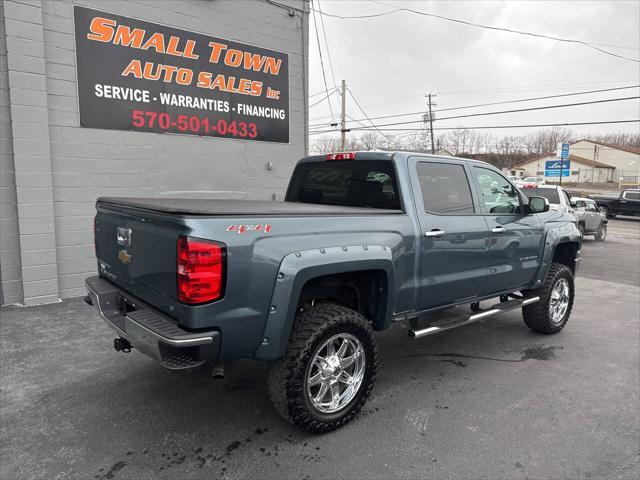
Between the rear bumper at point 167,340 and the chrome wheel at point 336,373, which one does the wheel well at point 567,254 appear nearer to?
the chrome wheel at point 336,373

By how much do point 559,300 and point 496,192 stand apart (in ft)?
5.81

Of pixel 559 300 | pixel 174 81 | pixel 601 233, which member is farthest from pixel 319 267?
pixel 601 233

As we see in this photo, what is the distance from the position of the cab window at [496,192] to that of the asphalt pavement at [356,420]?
1.52 meters

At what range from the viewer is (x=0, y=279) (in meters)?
6.05

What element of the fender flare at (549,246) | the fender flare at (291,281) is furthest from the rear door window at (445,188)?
the fender flare at (549,246)

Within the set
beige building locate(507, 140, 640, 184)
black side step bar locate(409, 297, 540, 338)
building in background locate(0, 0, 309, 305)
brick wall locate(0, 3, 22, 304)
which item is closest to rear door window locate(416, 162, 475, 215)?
black side step bar locate(409, 297, 540, 338)

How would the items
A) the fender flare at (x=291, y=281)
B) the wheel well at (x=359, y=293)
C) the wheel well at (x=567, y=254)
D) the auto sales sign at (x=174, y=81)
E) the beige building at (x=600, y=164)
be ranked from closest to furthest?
the fender flare at (x=291, y=281), the wheel well at (x=359, y=293), the wheel well at (x=567, y=254), the auto sales sign at (x=174, y=81), the beige building at (x=600, y=164)

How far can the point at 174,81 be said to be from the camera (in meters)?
7.11

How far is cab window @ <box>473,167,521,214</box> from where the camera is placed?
4500mm

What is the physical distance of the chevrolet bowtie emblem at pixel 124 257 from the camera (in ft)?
10.3

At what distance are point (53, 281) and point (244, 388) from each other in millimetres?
3941

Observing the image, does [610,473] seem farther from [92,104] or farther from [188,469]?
[92,104]

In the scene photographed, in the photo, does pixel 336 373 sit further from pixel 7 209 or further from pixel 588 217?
pixel 588 217

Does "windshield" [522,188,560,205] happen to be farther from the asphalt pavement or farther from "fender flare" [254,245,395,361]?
"fender flare" [254,245,395,361]
